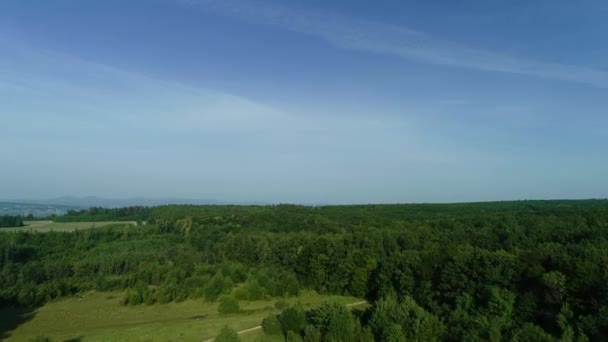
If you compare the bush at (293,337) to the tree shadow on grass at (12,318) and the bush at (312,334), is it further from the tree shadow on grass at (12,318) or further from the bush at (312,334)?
the tree shadow on grass at (12,318)

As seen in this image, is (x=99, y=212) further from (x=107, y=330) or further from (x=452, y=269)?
(x=452, y=269)

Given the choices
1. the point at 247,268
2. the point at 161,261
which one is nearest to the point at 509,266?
the point at 247,268

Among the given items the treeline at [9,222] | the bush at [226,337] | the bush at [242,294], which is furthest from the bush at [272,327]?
the treeline at [9,222]

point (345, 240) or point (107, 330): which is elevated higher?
point (345, 240)

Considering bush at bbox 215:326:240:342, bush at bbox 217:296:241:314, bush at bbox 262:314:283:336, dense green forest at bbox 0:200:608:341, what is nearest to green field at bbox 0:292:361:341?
bush at bbox 217:296:241:314

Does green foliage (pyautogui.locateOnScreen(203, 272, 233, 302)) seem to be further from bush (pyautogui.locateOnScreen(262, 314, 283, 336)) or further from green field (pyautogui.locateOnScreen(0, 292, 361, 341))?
bush (pyautogui.locateOnScreen(262, 314, 283, 336))

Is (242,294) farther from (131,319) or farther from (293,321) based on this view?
(293,321)
